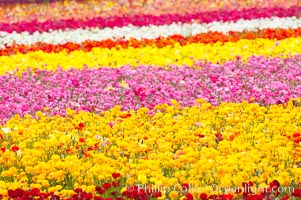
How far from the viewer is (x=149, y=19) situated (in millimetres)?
16719

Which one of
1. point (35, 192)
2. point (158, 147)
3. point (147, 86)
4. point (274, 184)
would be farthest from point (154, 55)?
point (35, 192)

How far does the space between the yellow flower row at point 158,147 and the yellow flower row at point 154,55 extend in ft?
10.4

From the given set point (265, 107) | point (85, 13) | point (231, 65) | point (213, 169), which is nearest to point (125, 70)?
point (231, 65)

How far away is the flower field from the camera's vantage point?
5.66 metres

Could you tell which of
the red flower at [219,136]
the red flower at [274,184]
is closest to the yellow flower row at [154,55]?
the red flower at [219,136]

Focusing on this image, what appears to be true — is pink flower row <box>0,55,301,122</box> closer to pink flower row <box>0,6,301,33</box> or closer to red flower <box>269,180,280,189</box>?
red flower <box>269,180,280,189</box>

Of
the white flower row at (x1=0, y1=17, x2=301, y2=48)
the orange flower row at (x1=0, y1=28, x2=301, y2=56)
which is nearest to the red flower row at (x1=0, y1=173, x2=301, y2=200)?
the orange flower row at (x1=0, y1=28, x2=301, y2=56)

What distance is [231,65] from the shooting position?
10672mm

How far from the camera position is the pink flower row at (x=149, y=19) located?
16192 millimetres

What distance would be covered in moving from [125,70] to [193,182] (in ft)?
16.9

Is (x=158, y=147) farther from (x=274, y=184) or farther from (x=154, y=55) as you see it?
(x=154, y=55)

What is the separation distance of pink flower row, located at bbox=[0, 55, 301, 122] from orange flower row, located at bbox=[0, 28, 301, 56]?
2.36m

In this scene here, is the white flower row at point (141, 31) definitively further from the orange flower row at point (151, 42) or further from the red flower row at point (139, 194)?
the red flower row at point (139, 194)

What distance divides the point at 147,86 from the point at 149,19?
7.47 meters
